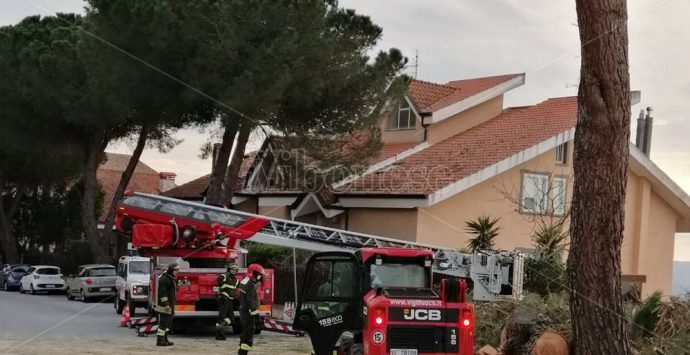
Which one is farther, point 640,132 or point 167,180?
point 167,180

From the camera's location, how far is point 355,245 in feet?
66.3

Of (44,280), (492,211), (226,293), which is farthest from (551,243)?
(44,280)

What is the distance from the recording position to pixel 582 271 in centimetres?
1179

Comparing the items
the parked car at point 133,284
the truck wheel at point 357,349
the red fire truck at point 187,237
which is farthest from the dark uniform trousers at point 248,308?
the parked car at point 133,284

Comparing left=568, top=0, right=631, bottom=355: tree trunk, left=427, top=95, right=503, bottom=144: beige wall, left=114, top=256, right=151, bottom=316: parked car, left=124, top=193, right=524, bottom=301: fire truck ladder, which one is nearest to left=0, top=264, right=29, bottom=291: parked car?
left=114, top=256, right=151, bottom=316: parked car

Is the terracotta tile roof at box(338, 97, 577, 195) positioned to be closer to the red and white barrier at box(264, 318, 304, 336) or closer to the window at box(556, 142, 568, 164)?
the window at box(556, 142, 568, 164)

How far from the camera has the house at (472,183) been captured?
28.8 meters

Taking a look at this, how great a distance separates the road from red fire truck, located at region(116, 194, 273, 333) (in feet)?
2.70

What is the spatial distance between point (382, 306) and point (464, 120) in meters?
23.9

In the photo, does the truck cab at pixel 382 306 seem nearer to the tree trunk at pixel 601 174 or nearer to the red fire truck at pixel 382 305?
the red fire truck at pixel 382 305

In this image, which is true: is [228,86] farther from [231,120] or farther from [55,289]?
[55,289]

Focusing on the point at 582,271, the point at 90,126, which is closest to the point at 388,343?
the point at 582,271

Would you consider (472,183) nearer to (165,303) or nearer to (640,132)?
(640,132)

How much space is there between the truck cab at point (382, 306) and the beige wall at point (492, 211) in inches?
619
